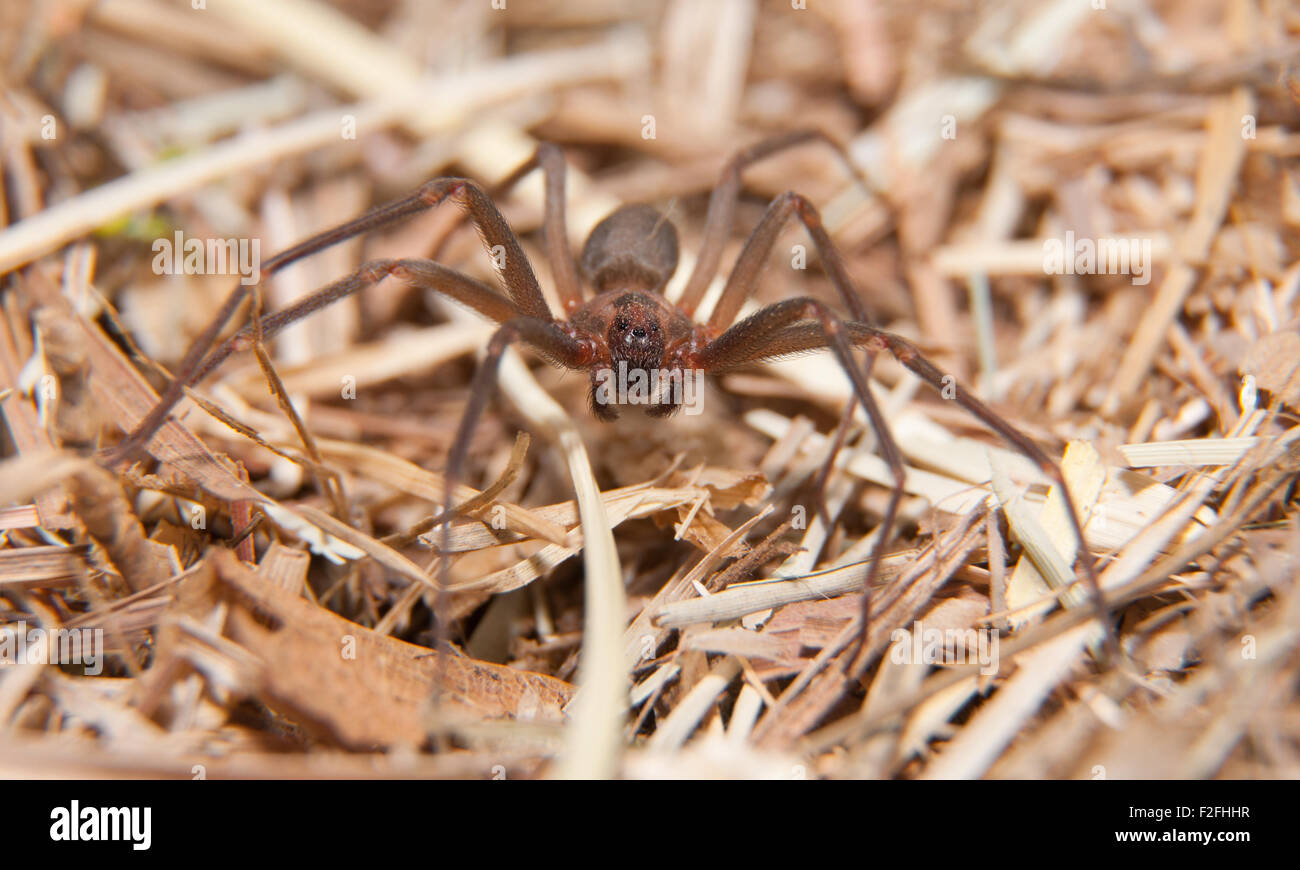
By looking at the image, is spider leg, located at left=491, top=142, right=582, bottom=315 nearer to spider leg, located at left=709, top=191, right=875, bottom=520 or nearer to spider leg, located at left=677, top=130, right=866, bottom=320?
spider leg, located at left=677, top=130, right=866, bottom=320

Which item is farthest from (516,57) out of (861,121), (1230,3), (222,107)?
(1230,3)

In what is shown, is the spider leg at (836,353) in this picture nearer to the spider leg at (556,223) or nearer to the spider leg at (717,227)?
the spider leg at (717,227)

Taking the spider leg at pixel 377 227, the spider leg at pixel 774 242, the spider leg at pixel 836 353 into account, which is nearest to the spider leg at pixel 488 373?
the spider leg at pixel 377 227

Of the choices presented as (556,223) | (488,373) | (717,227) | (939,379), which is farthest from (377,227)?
(939,379)

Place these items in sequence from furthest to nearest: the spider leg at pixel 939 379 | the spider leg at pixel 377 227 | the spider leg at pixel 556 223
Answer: the spider leg at pixel 556 223
the spider leg at pixel 377 227
the spider leg at pixel 939 379

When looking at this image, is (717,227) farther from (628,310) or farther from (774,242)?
(628,310)
